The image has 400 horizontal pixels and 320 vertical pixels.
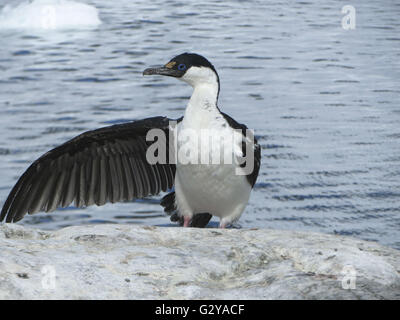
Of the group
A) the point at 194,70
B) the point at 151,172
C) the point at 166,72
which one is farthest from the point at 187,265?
the point at 151,172

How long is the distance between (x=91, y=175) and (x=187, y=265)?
114 inches

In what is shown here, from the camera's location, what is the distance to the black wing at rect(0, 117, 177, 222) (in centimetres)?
678

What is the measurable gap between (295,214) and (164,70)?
12.4ft

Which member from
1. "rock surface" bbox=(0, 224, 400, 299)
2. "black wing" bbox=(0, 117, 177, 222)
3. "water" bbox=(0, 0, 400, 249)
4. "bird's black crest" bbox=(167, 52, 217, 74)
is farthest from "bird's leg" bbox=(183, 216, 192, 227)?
"water" bbox=(0, 0, 400, 249)

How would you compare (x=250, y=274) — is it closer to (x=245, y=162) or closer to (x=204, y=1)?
(x=245, y=162)

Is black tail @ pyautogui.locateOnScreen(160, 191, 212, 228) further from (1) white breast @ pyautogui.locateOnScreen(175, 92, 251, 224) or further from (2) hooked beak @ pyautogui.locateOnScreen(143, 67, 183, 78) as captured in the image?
(2) hooked beak @ pyautogui.locateOnScreen(143, 67, 183, 78)

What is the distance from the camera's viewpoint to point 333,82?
15.8 m

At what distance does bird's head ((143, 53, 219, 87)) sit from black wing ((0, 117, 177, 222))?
1.58 feet

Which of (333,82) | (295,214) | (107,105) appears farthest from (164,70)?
(333,82)

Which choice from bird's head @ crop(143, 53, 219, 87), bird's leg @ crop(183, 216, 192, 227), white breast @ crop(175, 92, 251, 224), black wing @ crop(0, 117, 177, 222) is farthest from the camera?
black wing @ crop(0, 117, 177, 222)

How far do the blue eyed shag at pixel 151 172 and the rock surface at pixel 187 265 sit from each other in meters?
1.14

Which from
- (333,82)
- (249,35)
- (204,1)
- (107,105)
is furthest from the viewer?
(204,1)

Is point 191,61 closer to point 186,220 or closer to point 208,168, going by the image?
point 208,168

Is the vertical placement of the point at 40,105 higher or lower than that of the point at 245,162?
lower
